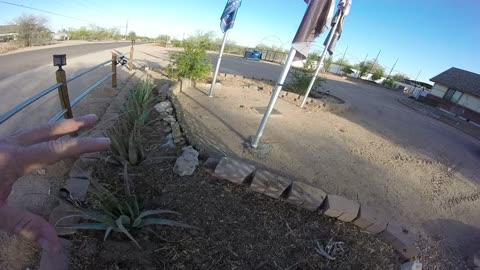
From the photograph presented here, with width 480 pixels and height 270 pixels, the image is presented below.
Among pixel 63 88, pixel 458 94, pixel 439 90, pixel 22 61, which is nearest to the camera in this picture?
pixel 63 88

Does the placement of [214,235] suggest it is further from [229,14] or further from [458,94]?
[458,94]

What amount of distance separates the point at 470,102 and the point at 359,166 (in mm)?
19783

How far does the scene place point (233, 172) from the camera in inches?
97.1

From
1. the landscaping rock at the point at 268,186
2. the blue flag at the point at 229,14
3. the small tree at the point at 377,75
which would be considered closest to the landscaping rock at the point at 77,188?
the landscaping rock at the point at 268,186

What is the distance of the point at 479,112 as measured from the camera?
16.4m

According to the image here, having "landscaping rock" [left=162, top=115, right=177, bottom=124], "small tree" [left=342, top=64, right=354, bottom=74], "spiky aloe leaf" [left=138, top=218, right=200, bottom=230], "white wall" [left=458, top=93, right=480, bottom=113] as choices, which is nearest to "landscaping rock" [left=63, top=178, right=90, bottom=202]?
"spiky aloe leaf" [left=138, top=218, right=200, bottom=230]

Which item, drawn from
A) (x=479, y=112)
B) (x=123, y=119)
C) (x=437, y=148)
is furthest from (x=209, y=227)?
(x=479, y=112)

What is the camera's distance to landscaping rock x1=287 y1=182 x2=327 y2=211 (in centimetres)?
238

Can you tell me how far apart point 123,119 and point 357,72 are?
107 feet

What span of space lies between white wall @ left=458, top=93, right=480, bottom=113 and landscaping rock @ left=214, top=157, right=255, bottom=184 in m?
21.1

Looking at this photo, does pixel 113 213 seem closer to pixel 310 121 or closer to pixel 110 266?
pixel 110 266

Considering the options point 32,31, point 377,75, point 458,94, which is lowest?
point 32,31

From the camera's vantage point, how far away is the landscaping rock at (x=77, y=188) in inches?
78.4

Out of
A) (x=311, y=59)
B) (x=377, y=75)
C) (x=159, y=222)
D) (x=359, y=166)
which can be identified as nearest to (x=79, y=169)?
(x=159, y=222)
